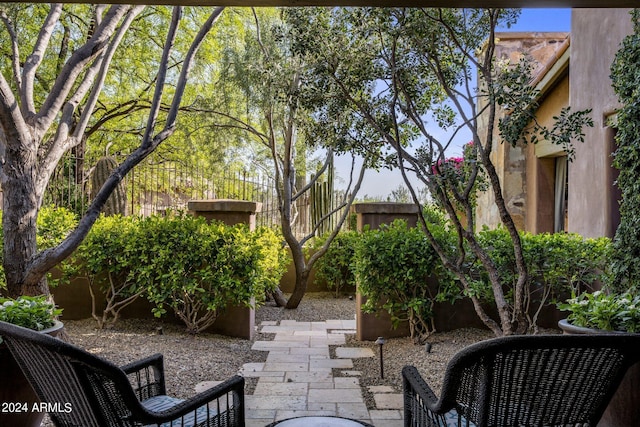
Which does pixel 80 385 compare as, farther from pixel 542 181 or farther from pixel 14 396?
pixel 542 181

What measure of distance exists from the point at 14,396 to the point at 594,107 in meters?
5.68

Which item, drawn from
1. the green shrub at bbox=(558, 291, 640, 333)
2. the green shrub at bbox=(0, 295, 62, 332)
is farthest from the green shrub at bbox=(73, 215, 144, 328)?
the green shrub at bbox=(558, 291, 640, 333)

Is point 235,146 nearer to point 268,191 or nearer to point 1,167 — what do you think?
point 268,191

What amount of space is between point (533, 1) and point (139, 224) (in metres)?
4.58

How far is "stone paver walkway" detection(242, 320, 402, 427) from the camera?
3.51 m

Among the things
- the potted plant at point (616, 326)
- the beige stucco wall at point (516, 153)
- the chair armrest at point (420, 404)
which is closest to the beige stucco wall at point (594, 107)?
the beige stucco wall at point (516, 153)

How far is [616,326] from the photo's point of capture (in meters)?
2.42

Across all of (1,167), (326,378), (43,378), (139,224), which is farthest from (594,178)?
(1,167)

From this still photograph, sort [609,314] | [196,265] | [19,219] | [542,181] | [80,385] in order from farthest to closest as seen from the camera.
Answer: [542,181], [196,265], [19,219], [609,314], [80,385]

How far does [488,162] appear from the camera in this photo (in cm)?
345

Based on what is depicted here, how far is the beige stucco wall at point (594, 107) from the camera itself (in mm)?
5246

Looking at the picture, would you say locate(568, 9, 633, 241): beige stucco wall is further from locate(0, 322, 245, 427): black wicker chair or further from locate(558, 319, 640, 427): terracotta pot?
locate(0, 322, 245, 427): black wicker chair

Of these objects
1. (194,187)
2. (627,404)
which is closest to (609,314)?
(627,404)

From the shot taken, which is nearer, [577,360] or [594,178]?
[577,360]
